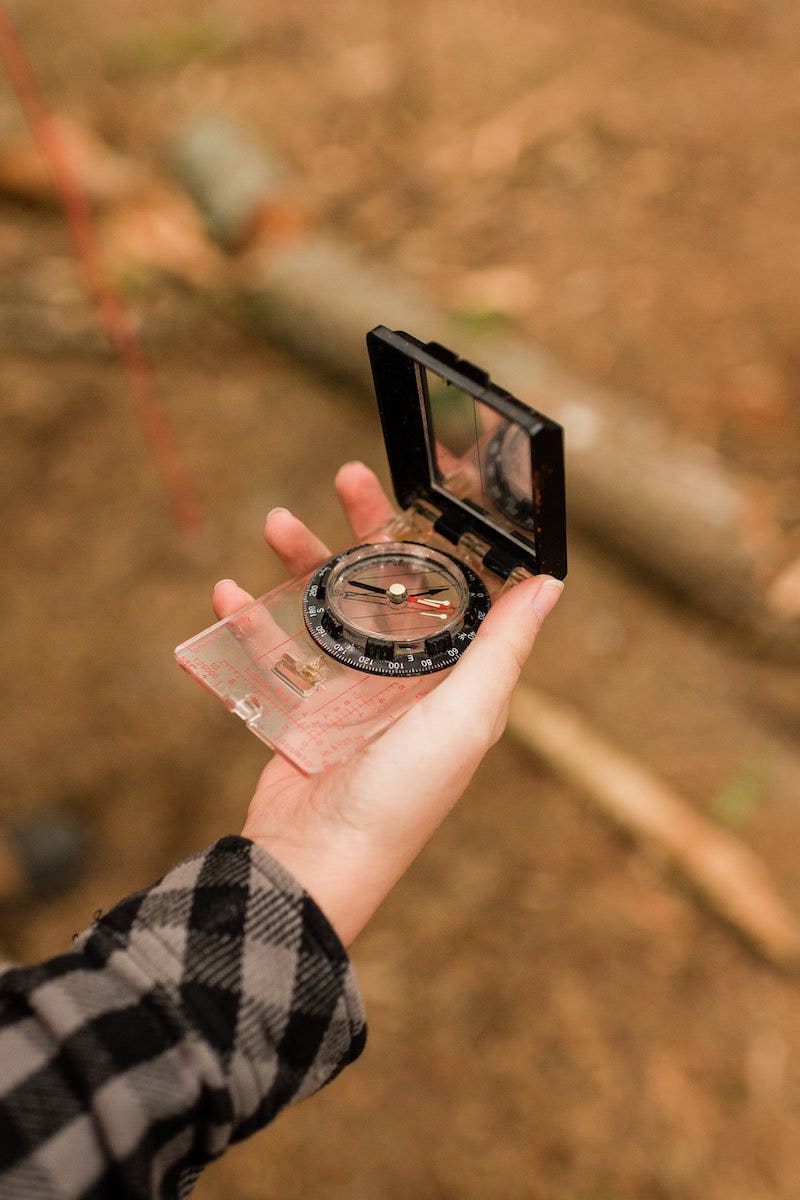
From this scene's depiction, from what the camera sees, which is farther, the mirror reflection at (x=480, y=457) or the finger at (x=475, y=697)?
the mirror reflection at (x=480, y=457)

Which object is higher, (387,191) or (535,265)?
(387,191)

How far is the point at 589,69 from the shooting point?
4.83 m

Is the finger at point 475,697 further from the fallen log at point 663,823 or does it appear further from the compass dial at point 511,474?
the fallen log at point 663,823

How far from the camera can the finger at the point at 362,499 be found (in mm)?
1857

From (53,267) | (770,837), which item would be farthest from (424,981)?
(53,267)

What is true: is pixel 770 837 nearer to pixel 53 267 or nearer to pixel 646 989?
pixel 646 989

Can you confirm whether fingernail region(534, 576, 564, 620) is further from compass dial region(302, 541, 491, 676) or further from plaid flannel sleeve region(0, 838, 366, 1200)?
plaid flannel sleeve region(0, 838, 366, 1200)

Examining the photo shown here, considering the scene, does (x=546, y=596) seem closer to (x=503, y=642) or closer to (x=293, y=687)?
(x=503, y=642)

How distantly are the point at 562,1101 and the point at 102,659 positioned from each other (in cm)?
177

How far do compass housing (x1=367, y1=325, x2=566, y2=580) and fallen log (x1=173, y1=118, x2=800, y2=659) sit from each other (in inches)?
56.5

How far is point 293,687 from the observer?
1492 mm

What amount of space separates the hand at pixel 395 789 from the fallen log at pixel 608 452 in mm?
1586

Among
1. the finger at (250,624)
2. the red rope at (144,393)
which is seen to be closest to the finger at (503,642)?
the finger at (250,624)

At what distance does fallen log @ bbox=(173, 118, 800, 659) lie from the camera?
2.83 metres
